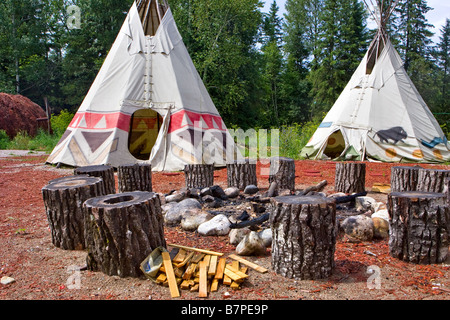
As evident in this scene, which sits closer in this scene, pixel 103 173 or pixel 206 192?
pixel 103 173

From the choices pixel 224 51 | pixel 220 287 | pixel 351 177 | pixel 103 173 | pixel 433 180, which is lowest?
pixel 220 287

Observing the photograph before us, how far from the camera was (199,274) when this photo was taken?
2.46 metres

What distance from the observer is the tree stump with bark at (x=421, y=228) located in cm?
274

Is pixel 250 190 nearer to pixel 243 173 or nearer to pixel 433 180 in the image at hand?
pixel 243 173

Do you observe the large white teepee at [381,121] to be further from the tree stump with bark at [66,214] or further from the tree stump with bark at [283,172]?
the tree stump with bark at [66,214]

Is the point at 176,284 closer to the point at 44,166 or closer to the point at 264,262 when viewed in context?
the point at 264,262

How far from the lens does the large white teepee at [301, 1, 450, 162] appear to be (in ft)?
33.5

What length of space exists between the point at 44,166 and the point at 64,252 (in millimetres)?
6227

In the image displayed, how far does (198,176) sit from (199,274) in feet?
11.2

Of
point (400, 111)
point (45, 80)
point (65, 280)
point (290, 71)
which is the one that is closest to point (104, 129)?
point (65, 280)

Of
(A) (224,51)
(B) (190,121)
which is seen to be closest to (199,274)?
(B) (190,121)

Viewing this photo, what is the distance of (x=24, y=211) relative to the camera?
4.59 metres

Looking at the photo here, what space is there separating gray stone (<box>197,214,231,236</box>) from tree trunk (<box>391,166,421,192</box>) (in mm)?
2721

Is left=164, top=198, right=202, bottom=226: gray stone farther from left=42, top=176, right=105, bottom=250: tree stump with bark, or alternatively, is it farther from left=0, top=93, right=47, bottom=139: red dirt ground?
left=0, top=93, right=47, bottom=139: red dirt ground
